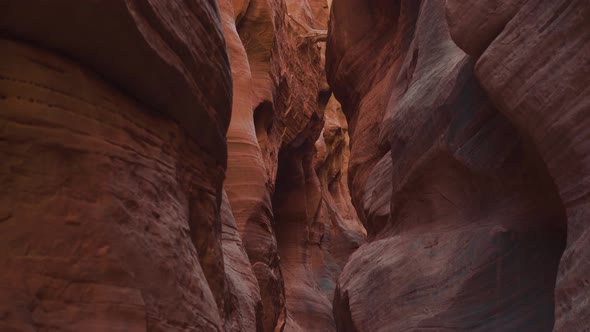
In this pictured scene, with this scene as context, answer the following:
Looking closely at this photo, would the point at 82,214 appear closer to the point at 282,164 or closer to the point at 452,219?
the point at 452,219

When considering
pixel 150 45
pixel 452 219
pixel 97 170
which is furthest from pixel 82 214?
pixel 452 219

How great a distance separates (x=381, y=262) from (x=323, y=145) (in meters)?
16.3

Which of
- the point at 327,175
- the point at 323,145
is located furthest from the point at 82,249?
the point at 327,175

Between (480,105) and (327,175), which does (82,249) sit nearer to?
(480,105)

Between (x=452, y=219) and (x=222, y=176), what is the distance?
3.01 metres

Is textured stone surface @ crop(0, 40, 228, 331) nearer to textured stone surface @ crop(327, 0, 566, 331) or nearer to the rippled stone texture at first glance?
the rippled stone texture

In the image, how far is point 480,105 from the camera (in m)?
6.13

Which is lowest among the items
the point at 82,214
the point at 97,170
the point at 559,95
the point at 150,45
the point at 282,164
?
the point at 82,214

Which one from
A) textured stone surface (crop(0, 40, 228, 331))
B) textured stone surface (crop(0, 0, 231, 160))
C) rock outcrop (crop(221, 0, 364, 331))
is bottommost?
textured stone surface (crop(0, 40, 228, 331))

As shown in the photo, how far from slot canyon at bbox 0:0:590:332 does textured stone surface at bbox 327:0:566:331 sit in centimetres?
2

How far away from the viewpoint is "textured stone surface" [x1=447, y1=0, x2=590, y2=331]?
12.8ft

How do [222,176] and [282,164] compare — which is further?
[282,164]

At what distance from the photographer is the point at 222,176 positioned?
198 inches

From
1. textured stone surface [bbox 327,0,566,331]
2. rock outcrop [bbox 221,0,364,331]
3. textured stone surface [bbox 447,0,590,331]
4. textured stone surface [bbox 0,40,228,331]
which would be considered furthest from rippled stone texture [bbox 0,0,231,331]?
rock outcrop [bbox 221,0,364,331]
